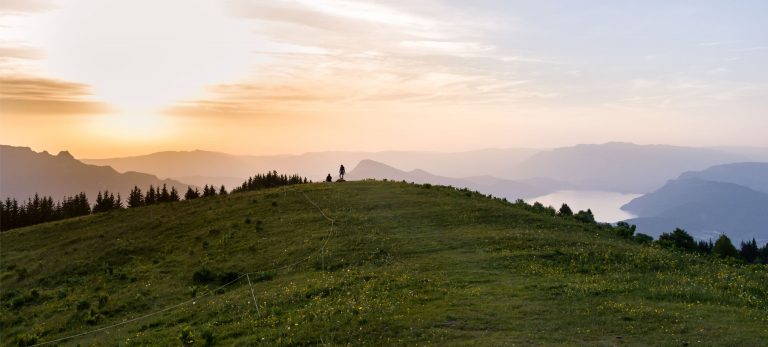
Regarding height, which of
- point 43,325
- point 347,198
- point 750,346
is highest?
point 347,198

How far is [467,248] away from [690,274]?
11.5 meters

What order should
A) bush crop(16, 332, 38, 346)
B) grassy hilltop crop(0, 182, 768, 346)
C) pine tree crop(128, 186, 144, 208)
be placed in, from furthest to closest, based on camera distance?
pine tree crop(128, 186, 144, 208), bush crop(16, 332, 38, 346), grassy hilltop crop(0, 182, 768, 346)

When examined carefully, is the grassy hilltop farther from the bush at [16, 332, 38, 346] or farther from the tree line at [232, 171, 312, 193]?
the tree line at [232, 171, 312, 193]

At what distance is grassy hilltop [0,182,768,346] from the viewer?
18344 millimetres

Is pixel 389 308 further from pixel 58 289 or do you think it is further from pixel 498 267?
pixel 58 289

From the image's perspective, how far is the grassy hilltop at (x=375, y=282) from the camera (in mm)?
18344

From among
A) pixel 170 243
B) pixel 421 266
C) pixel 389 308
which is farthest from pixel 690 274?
pixel 170 243

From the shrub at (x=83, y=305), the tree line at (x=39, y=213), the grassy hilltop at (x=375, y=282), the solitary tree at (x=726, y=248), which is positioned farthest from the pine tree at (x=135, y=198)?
the solitary tree at (x=726, y=248)

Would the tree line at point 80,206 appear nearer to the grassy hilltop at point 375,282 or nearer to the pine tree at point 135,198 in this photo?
the pine tree at point 135,198

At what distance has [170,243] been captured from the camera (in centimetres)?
4325

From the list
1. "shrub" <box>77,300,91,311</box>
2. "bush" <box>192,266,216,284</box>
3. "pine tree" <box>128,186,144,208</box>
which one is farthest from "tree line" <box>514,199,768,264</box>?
"pine tree" <box>128,186,144,208</box>

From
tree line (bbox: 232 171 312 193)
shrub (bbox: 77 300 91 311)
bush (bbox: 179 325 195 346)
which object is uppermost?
tree line (bbox: 232 171 312 193)

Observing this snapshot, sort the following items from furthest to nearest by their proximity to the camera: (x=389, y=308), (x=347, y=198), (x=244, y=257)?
(x=347, y=198)
(x=244, y=257)
(x=389, y=308)

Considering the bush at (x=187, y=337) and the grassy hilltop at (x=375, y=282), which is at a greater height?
the grassy hilltop at (x=375, y=282)
